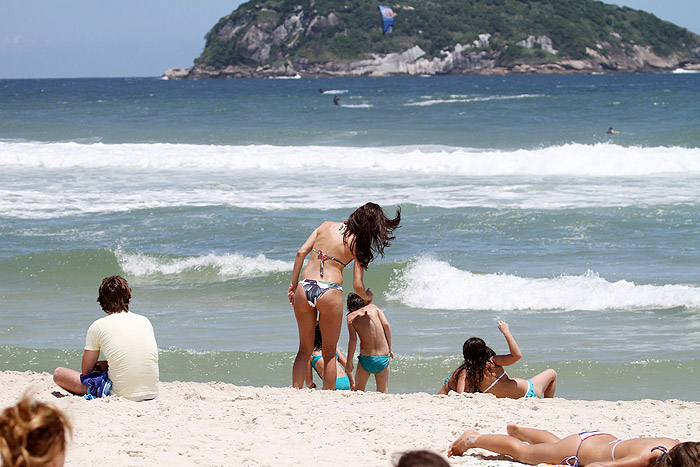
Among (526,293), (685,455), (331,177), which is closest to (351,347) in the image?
(685,455)

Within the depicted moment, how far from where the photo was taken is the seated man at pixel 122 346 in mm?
5410

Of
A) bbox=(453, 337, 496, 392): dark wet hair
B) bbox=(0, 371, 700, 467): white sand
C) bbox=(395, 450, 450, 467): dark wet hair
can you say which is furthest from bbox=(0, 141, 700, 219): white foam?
bbox=(395, 450, 450, 467): dark wet hair

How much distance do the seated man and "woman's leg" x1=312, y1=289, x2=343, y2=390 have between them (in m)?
1.21

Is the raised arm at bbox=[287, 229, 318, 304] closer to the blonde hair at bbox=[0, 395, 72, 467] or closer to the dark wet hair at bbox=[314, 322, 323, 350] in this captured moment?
the dark wet hair at bbox=[314, 322, 323, 350]

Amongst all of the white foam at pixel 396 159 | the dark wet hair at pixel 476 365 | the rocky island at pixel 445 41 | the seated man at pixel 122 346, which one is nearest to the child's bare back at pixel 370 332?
the dark wet hair at pixel 476 365

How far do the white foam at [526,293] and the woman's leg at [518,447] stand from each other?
17.0 feet

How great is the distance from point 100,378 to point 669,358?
5.10 m

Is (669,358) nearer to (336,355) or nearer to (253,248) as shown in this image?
(336,355)

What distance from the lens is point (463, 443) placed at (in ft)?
15.3

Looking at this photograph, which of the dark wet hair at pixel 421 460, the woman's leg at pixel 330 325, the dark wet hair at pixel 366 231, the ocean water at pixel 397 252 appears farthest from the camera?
the ocean water at pixel 397 252

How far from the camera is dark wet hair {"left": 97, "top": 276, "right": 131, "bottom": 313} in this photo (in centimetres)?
539

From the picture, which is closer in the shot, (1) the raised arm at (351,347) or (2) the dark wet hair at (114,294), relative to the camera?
(2) the dark wet hair at (114,294)

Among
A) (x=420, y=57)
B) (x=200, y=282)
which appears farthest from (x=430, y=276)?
(x=420, y=57)

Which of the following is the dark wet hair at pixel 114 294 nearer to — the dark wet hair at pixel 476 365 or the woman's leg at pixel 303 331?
the woman's leg at pixel 303 331
